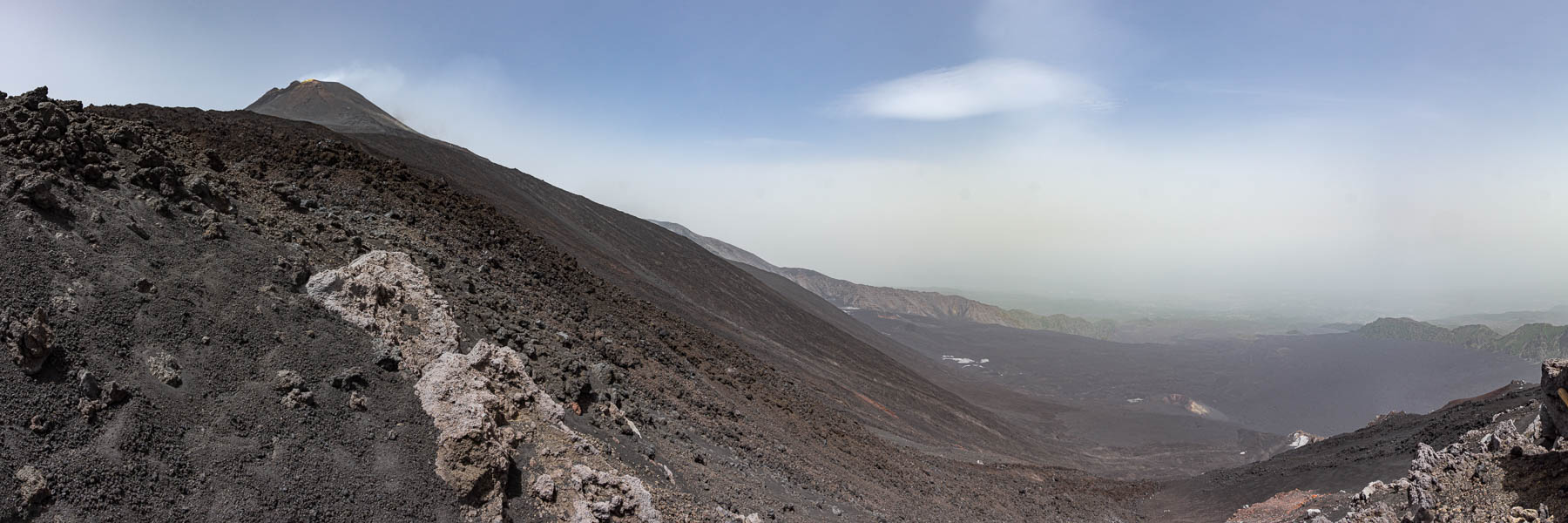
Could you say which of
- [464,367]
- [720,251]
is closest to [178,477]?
[464,367]

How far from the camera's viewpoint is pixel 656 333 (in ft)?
52.7

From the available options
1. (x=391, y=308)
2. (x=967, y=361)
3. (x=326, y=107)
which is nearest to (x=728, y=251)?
(x=967, y=361)

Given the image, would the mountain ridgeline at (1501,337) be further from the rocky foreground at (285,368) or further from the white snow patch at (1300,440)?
the rocky foreground at (285,368)

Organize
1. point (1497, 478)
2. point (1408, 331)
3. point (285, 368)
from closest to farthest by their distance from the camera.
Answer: point (285, 368) < point (1497, 478) < point (1408, 331)

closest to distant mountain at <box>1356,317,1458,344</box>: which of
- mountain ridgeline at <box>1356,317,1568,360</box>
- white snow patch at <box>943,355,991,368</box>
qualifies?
mountain ridgeline at <box>1356,317,1568,360</box>

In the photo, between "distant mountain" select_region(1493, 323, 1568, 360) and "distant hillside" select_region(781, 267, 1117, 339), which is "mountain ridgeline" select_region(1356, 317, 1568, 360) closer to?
"distant mountain" select_region(1493, 323, 1568, 360)

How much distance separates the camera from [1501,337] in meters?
97.6

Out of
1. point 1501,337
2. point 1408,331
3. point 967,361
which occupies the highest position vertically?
point 1408,331

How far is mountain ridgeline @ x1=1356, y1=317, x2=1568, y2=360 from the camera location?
86456mm

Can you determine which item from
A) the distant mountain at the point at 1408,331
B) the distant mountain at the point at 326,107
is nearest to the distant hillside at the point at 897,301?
the distant mountain at the point at 1408,331

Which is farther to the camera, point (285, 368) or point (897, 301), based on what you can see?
point (897, 301)

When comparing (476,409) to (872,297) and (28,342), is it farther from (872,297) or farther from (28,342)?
(872,297)

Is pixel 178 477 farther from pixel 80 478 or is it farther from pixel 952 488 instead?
pixel 952 488

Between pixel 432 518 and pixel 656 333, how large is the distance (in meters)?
10.4
